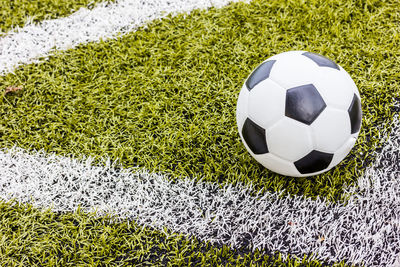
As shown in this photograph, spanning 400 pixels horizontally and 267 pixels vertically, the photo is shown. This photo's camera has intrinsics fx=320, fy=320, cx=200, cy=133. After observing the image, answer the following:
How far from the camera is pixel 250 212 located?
2215 mm

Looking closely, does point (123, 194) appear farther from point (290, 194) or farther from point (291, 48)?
point (291, 48)

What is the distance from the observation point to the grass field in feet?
7.10

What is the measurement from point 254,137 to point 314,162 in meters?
0.39

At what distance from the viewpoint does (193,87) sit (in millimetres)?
2787

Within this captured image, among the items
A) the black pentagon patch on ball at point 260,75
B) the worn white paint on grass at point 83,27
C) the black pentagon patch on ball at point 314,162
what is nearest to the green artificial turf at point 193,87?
the worn white paint on grass at point 83,27

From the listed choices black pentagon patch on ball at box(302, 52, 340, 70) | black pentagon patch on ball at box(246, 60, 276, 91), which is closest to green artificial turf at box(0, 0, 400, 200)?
black pentagon patch on ball at box(246, 60, 276, 91)

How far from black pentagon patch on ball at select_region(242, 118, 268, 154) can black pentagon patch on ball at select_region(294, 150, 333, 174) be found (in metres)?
0.23

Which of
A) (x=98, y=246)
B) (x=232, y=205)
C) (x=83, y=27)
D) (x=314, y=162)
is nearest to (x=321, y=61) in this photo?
(x=314, y=162)

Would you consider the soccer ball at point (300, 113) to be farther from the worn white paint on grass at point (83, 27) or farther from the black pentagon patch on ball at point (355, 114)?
the worn white paint on grass at point (83, 27)

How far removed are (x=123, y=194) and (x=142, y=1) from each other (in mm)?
2074

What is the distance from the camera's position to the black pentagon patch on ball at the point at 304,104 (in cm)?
182

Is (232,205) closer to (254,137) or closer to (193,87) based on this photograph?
(254,137)

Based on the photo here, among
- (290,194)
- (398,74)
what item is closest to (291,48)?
(398,74)

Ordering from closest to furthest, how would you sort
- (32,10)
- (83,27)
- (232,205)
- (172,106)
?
(232,205), (172,106), (83,27), (32,10)
